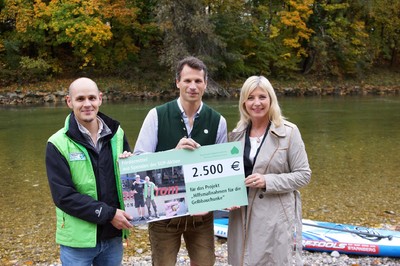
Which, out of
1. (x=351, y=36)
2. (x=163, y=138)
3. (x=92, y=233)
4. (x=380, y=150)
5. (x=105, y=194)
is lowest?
(x=380, y=150)

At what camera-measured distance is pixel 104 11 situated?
31.2m

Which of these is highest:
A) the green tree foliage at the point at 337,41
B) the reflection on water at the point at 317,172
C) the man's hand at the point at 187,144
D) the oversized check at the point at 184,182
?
the green tree foliage at the point at 337,41

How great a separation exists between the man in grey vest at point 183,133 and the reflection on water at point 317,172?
9.06 ft

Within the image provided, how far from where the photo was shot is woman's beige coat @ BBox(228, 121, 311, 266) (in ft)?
10.3

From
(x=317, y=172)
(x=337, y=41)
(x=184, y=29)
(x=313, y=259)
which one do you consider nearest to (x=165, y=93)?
(x=184, y=29)

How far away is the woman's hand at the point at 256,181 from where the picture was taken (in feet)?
10.1

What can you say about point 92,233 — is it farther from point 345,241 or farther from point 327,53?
point 327,53

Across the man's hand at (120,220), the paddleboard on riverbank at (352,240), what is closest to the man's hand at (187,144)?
the man's hand at (120,220)

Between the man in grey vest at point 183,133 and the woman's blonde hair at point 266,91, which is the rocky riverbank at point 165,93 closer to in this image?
the man in grey vest at point 183,133

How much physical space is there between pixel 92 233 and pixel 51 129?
14968mm

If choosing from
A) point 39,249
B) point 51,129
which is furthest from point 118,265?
point 51,129

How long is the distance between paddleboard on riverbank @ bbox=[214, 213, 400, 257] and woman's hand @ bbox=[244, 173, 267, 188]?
9.61 feet

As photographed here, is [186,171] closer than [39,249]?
Yes

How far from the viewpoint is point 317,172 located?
33.2 ft
